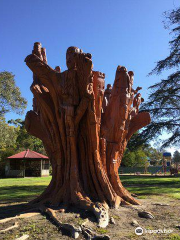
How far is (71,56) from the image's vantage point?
528cm

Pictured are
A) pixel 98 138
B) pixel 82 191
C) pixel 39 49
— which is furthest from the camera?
pixel 39 49

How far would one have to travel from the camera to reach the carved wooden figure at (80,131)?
5129 millimetres

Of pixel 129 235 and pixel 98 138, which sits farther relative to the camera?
pixel 98 138

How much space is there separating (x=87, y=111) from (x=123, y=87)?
1.30 meters

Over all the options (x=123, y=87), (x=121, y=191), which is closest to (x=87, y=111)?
(x=123, y=87)

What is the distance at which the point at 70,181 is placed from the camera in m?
5.10

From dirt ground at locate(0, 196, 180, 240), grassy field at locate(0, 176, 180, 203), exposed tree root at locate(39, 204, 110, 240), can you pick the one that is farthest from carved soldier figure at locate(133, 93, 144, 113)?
exposed tree root at locate(39, 204, 110, 240)

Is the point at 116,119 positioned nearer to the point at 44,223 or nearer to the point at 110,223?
the point at 110,223

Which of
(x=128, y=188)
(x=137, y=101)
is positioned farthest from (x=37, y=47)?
(x=128, y=188)

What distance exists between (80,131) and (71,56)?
183 cm

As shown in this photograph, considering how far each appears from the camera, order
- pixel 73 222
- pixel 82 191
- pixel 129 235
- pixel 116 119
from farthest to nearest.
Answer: pixel 116 119 < pixel 82 191 < pixel 73 222 < pixel 129 235

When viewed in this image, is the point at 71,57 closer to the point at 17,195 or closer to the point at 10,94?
the point at 17,195

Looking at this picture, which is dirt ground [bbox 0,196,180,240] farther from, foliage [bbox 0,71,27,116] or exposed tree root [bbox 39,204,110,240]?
foliage [bbox 0,71,27,116]

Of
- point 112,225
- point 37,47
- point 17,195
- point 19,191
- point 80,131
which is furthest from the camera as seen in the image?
point 19,191
